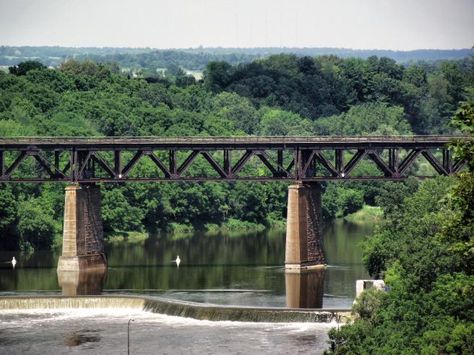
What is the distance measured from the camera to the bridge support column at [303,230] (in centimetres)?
13612

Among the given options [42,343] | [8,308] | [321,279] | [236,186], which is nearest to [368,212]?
[236,186]

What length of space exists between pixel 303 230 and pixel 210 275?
9172 millimetres

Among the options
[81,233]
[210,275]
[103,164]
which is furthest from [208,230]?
[210,275]

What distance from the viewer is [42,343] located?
101 metres

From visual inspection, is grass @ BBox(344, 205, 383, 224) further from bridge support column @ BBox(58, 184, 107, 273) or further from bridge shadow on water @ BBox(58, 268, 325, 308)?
bridge shadow on water @ BBox(58, 268, 325, 308)

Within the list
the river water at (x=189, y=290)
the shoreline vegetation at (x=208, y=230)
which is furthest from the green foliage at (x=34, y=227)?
the shoreline vegetation at (x=208, y=230)

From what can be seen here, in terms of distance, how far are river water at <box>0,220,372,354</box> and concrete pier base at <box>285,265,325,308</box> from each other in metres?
0.07

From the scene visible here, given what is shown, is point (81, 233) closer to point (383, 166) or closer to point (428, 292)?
point (383, 166)

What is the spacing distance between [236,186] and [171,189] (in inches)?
393

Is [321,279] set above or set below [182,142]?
below

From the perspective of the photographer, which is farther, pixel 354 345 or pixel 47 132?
pixel 47 132

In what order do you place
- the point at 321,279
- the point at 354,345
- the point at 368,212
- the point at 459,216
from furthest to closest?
the point at 368,212, the point at 321,279, the point at 354,345, the point at 459,216

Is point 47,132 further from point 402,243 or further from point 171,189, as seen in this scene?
point 402,243

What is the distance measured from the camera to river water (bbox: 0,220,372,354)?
99.9 m
